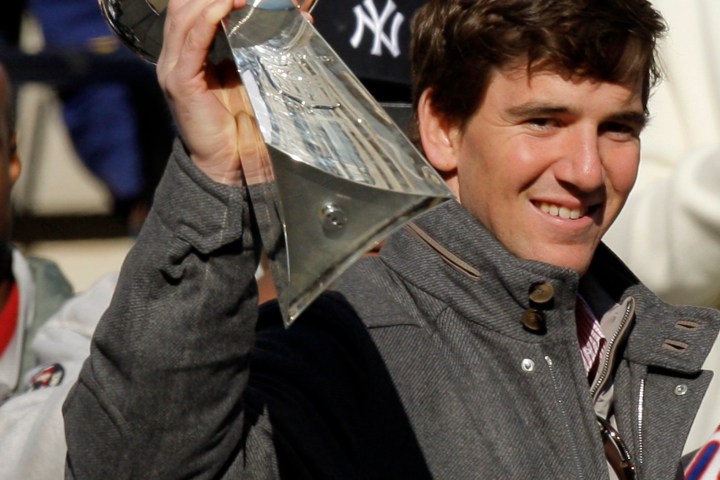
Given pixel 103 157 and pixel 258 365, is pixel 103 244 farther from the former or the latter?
pixel 258 365

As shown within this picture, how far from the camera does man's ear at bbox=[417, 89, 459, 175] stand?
8.00 ft

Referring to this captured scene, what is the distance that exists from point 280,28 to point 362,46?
1426 millimetres

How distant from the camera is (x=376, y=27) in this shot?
3260mm

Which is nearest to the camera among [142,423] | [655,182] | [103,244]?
[142,423]

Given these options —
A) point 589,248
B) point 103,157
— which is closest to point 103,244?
point 103,157

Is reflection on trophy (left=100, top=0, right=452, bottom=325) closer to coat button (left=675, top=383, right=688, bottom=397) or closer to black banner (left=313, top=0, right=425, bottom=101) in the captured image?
coat button (left=675, top=383, right=688, bottom=397)

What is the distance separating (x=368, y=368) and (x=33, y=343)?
99 centimetres

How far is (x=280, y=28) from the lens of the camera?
182cm

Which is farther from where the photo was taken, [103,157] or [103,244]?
[103,244]

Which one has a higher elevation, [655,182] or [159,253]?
[159,253]

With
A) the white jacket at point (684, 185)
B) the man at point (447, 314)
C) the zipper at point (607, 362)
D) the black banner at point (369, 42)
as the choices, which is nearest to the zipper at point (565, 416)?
the man at point (447, 314)

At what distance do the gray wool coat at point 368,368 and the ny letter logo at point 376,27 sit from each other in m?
0.87

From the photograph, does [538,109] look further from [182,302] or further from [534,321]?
[182,302]

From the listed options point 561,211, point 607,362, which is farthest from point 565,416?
point 561,211
